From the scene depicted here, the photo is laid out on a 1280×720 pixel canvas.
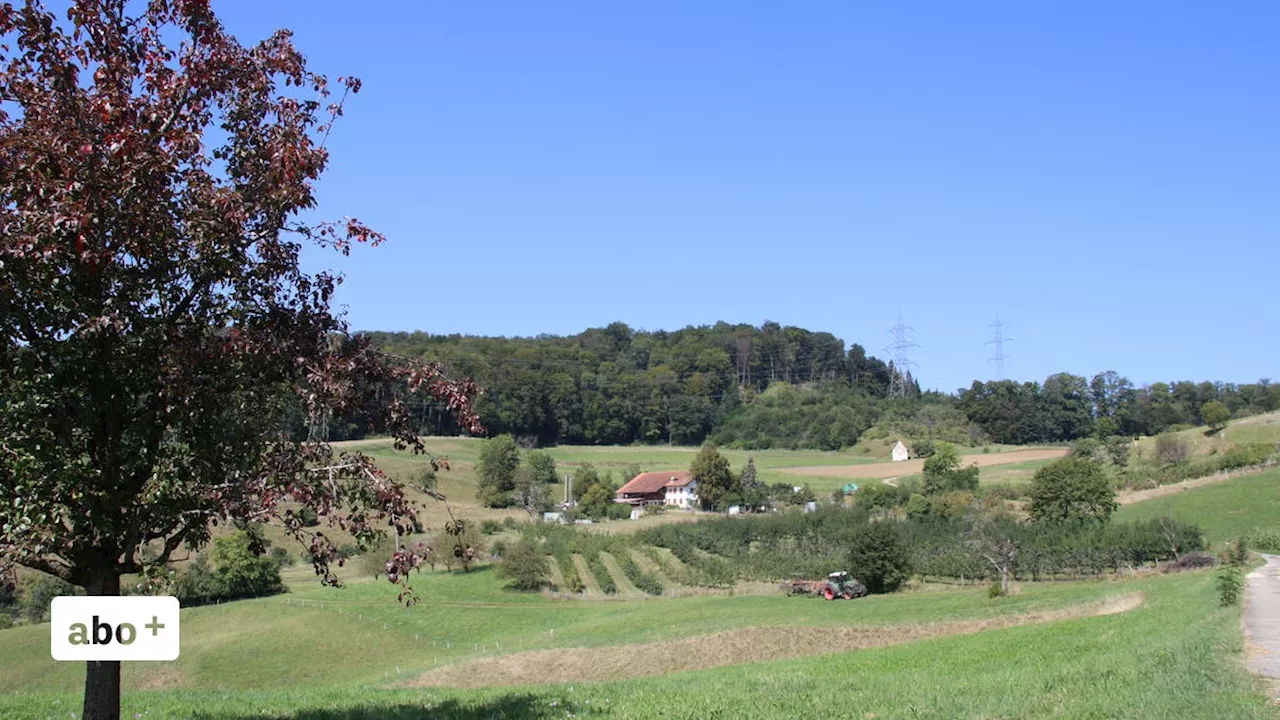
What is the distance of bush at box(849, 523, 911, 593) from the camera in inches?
2194

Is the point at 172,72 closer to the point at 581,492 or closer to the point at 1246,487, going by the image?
the point at 1246,487

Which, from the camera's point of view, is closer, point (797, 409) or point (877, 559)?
point (877, 559)

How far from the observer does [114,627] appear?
6773 mm

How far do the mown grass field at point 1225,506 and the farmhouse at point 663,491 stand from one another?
42161mm

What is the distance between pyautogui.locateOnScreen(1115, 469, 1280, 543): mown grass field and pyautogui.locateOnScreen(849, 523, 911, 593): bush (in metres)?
19.7

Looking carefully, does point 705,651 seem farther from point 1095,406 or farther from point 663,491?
point 1095,406

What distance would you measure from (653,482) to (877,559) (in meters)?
48.8

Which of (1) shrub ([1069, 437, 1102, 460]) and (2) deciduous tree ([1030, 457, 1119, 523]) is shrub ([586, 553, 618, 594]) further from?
(1) shrub ([1069, 437, 1102, 460])

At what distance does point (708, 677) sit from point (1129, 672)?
638 centimetres

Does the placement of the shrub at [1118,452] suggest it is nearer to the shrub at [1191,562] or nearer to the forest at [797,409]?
the forest at [797,409]

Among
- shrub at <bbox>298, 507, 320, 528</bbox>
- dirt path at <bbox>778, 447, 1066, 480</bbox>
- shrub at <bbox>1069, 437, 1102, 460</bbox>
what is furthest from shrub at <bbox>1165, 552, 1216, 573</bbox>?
shrub at <bbox>298, 507, 320, 528</bbox>

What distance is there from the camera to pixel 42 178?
7.27 meters

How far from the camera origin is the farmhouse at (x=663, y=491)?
99.0 meters

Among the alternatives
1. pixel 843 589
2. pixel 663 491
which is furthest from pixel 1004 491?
pixel 843 589
